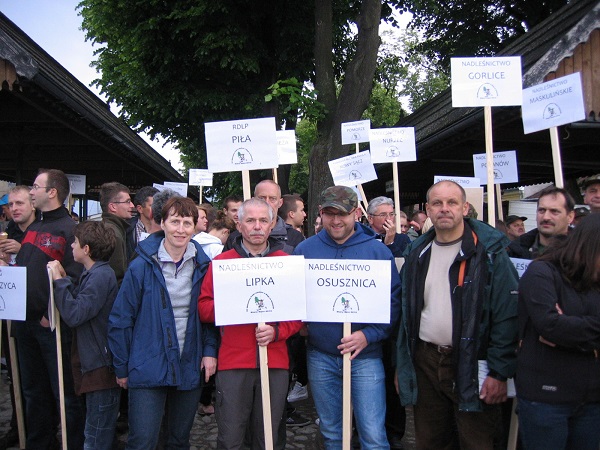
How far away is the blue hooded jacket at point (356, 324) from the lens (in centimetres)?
350

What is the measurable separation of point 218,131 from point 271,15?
1109 cm

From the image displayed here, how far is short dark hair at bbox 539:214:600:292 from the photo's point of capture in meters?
2.79

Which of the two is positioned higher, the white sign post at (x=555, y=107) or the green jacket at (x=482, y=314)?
the white sign post at (x=555, y=107)

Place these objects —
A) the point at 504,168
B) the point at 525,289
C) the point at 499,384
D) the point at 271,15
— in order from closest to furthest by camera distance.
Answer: the point at 525,289 < the point at 499,384 < the point at 504,168 < the point at 271,15

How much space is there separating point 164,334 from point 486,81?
3133mm

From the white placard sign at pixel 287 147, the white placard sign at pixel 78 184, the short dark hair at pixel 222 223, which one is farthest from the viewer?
the white placard sign at pixel 78 184

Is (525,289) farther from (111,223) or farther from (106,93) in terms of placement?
(106,93)

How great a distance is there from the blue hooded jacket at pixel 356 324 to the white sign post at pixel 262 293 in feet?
1.06

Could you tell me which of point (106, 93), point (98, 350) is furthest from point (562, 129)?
point (106, 93)

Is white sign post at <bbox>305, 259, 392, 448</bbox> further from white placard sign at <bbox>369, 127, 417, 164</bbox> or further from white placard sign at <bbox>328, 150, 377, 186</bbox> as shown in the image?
white placard sign at <bbox>328, 150, 377, 186</bbox>

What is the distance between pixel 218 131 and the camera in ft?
13.8

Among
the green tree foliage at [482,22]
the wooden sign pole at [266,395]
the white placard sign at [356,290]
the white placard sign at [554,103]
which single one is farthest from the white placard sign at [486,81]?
the green tree foliage at [482,22]

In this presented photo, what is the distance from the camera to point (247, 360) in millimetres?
3375

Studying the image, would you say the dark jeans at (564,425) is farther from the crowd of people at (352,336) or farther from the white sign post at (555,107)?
the white sign post at (555,107)
